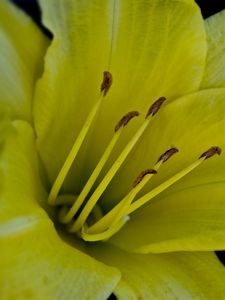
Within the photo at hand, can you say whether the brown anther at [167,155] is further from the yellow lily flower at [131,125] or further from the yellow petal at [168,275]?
the yellow petal at [168,275]

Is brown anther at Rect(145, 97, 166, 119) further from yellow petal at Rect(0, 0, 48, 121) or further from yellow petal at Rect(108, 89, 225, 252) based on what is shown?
yellow petal at Rect(0, 0, 48, 121)

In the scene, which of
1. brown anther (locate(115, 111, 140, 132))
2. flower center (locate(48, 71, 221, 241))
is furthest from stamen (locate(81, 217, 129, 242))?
→ brown anther (locate(115, 111, 140, 132))

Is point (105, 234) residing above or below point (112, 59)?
below

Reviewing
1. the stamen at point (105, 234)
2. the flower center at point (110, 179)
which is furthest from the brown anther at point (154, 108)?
the stamen at point (105, 234)

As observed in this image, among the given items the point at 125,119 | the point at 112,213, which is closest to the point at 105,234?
the point at 112,213

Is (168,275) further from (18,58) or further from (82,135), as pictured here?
(18,58)

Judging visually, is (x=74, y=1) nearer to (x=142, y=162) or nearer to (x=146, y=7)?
(x=146, y=7)

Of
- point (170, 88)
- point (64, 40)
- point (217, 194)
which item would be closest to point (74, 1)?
point (64, 40)
